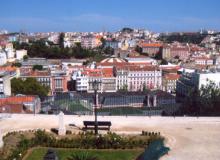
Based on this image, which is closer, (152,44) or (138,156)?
(138,156)

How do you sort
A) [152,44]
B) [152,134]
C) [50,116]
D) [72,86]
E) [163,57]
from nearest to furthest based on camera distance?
[152,134]
[50,116]
[72,86]
[163,57]
[152,44]

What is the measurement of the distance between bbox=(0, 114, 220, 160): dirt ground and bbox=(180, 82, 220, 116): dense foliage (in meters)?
12.3

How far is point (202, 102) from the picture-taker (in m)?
39.3

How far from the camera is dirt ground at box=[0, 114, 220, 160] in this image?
18.6 m

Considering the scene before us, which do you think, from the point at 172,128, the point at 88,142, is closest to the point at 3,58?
the point at 172,128

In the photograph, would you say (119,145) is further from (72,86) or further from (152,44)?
(152,44)

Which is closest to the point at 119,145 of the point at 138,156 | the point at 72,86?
the point at 138,156

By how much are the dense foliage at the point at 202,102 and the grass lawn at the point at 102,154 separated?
1845cm

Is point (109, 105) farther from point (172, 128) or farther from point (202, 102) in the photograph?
point (172, 128)

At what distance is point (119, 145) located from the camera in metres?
19.2

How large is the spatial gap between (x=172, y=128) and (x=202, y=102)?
58.3ft

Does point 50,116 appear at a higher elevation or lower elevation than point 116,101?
higher

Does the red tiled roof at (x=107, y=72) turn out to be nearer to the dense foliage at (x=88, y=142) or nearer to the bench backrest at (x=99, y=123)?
the bench backrest at (x=99, y=123)

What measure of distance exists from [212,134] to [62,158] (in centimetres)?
886
